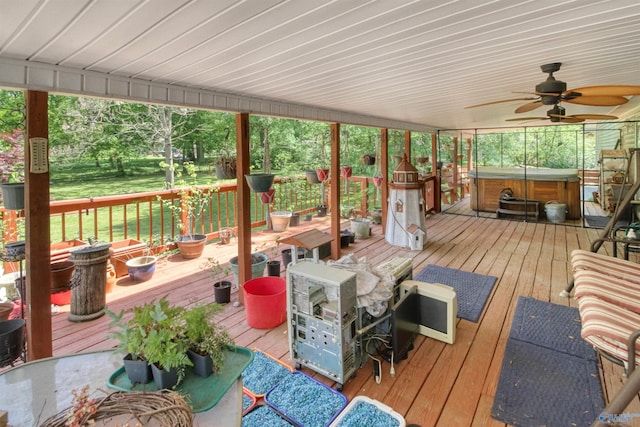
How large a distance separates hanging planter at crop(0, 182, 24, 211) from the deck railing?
1.57m

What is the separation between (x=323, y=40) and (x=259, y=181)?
5.42ft

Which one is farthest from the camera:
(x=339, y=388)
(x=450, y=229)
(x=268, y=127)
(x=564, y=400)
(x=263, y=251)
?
(x=268, y=127)

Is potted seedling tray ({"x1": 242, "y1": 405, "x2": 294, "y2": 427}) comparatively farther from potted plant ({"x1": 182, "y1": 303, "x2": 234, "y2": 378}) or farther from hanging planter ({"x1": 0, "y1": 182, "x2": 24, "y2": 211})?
hanging planter ({"x1": 0, "y1": 182, "x2": 24, "y2": 211})

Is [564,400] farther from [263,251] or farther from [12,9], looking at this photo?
[263,251]

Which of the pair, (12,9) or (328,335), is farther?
(328,335)

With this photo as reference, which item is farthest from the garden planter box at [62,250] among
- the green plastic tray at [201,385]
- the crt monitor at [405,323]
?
the crt monitor at [405,323]

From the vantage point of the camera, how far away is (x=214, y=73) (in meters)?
2.49

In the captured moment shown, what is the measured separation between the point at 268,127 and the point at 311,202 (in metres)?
1.99

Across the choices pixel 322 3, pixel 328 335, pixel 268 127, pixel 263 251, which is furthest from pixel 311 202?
pixel 322 3

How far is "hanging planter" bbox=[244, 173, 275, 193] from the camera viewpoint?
3.24m

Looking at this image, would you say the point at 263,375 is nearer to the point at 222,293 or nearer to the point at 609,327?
the point at 222,293

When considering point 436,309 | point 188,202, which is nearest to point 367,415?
point 436,309

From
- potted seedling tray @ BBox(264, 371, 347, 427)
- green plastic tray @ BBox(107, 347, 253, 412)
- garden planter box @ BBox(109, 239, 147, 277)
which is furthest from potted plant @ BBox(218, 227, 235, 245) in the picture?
green plastic tray @ BBox(107, 347, 253, 412)

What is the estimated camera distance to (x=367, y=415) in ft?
6.46
